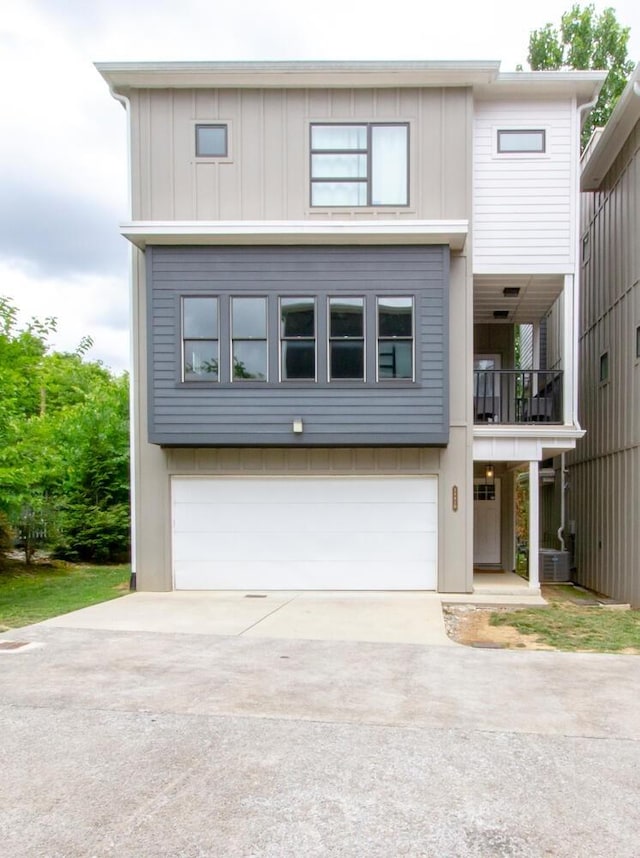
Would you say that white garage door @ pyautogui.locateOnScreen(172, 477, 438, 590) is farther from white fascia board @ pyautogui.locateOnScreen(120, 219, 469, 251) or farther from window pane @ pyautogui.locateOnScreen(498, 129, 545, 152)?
window pane @ pyautogui.locateOnScreen(498, 129, 545, 152)

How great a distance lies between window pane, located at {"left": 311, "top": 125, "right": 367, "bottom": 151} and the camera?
9.48 meters

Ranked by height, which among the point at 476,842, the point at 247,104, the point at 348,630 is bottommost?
the point at 348,630

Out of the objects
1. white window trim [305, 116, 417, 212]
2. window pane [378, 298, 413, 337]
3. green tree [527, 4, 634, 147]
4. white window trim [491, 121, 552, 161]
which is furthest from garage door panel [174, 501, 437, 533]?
green tree [527, 4, 634, 147]

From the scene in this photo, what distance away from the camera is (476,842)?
2674mm

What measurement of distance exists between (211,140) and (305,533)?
6.18 meters

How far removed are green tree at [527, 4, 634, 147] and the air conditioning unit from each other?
13.5m

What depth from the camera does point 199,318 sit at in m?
9.26

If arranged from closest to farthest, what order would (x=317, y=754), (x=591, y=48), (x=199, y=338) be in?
(x=317, y=754) < (x=199, y=338) < (x=591, y=48)

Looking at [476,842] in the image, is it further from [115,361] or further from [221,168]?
[115,361]

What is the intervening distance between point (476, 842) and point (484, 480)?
961 cm

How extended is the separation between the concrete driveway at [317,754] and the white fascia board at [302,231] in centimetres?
583

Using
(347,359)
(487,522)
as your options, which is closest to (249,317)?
(347,359)

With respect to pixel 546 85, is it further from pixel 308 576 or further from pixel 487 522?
pixel 308 576

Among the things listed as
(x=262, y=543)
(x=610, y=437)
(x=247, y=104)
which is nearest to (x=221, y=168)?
(x=247, y=104)
